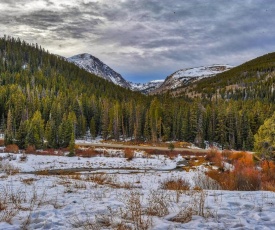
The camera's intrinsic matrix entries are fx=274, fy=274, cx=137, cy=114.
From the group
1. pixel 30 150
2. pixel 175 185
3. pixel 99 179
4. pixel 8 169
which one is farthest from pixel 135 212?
pixel 30 150

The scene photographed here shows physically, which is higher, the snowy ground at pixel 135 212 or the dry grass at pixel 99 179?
the snowy ground at pixel 135 212

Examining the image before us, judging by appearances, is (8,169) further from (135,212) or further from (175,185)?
(135,212)

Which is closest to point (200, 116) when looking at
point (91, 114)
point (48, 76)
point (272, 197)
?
point (91, 114)

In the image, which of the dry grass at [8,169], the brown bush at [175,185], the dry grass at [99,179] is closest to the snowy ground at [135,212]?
the brown bush at [175,185]

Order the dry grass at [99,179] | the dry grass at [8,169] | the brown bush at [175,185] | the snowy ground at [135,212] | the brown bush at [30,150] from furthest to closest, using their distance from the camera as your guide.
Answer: the brown bush at [30,150], the dry grass at [8,169], the dry grass at [99,179], the brown bush at [175,185], the snowy ground at [135,212]

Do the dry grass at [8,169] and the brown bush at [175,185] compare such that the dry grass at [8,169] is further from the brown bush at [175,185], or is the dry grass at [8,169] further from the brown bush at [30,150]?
the brown bush at [30,150]

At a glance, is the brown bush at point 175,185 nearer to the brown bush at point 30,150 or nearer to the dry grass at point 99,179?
the dry grass at point 99,179

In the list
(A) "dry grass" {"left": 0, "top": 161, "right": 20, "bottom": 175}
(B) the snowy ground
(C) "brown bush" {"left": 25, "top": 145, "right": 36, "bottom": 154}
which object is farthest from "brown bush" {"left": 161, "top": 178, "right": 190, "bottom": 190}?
(C) "brown bush" {"left": 25, "top": 145, "right": 36, "bottom": 154}

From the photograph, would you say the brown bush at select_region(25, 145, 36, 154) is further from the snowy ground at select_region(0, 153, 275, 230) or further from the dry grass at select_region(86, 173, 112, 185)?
the snowy ground at select_region(0, 153, 275, 230)

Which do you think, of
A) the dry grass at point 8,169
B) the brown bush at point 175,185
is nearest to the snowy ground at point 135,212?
the brown bush at point 175,185

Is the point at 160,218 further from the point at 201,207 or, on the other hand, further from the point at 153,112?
the point at 153,112

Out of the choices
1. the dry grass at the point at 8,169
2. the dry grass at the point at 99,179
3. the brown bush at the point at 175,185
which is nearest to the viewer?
the brown bush at the point at 175,185

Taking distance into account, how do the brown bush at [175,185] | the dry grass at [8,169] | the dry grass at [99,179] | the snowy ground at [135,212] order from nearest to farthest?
the snowy ground at [135,212] → the brown bush at [175,185] → the dry grass at [99,179] → the dry grass at [8,169]

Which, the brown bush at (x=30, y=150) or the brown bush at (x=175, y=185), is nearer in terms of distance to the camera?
the brown bush at (x=175, y=185)
